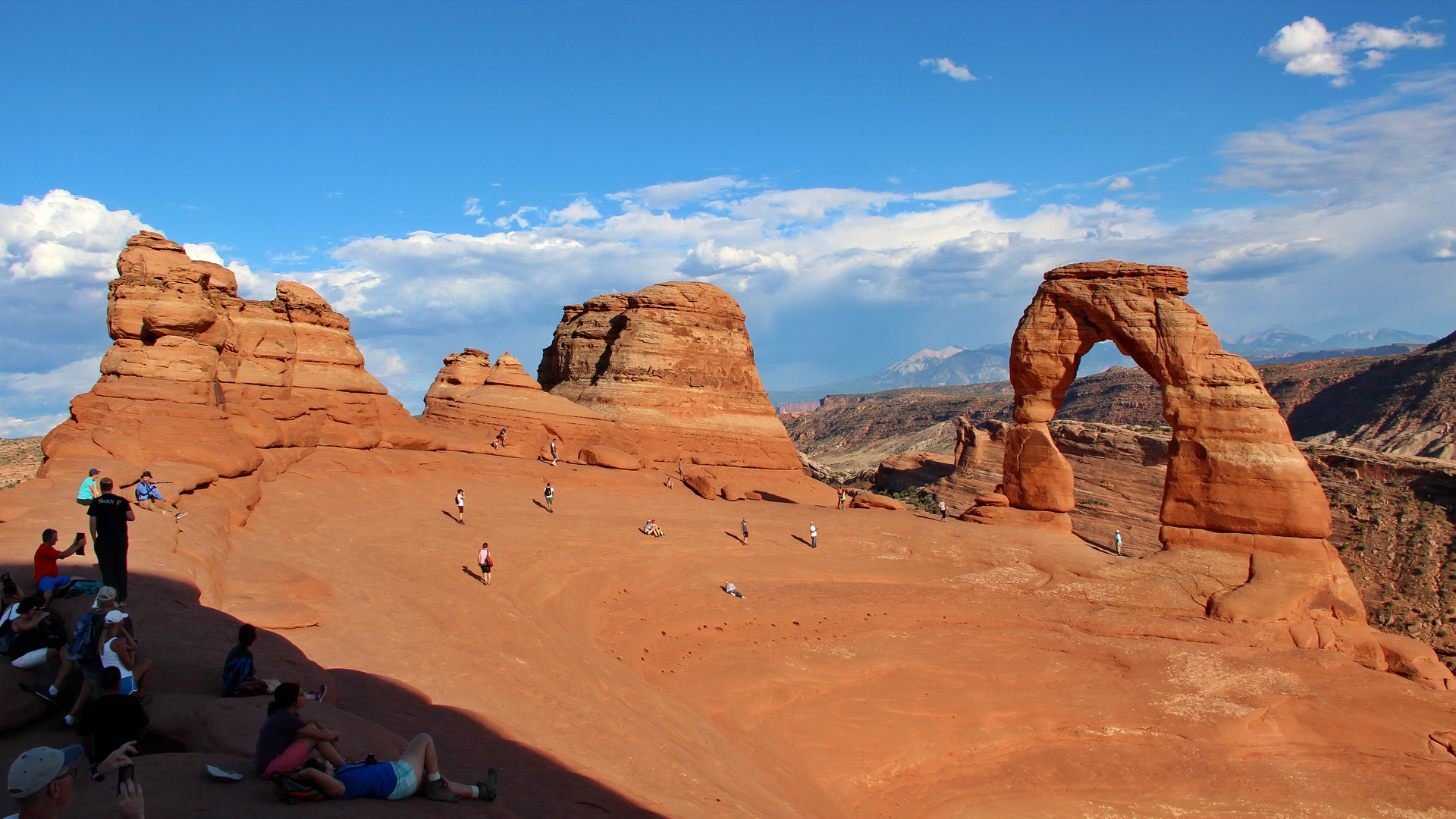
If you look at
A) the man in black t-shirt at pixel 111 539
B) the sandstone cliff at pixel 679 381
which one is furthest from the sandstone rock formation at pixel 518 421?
the man in black t-shirt at pixel 111 539

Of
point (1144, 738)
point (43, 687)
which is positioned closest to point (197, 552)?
point (43, 687)

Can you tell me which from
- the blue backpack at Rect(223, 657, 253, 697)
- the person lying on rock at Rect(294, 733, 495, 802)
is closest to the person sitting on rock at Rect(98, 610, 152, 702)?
the blue backpack at Rect(223, 657, 253, 697)

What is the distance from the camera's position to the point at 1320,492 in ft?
62.6

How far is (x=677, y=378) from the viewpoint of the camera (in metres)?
34.6

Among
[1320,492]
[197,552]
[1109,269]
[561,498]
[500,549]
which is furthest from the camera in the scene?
[561,498]

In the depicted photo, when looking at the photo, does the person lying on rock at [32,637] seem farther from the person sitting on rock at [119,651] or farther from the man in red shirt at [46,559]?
the man in red shirt at [46,559]

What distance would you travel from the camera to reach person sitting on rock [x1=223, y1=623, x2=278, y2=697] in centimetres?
631

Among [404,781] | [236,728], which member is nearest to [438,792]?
[404,781]

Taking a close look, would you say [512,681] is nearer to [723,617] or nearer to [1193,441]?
[723,617]

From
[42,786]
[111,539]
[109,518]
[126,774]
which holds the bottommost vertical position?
[126,774]

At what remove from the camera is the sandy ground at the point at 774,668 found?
8336 millimetres

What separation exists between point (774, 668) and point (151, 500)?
36.0 ft

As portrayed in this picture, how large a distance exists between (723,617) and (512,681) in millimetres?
6863

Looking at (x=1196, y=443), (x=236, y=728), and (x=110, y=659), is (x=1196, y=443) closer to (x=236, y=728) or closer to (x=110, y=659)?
(x=236, y=728)
